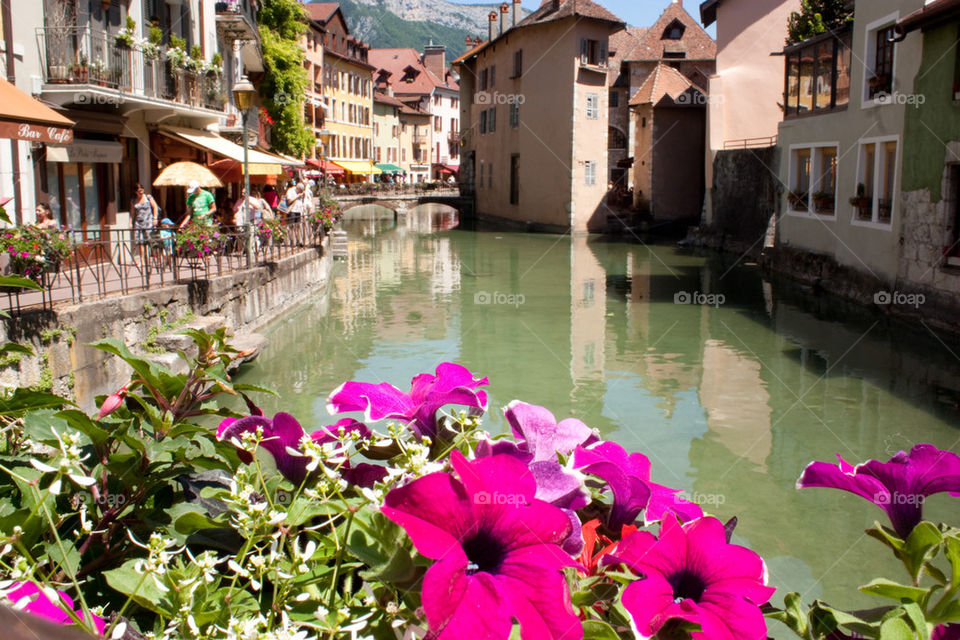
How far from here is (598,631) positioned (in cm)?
101

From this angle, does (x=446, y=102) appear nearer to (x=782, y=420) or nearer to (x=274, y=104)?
(x=274, y=104)

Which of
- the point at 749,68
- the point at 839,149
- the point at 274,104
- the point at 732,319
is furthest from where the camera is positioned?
the point at 274,104

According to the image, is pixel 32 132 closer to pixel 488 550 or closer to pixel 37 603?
pixel 37 603

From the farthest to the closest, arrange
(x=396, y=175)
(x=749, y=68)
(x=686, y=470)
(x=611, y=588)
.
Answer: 1. (x=396, y=175)
2. (x=749, y=68)
3. (x=686, y=470)
4. (x=611, y=588)

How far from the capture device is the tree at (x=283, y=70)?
35281 millimetres

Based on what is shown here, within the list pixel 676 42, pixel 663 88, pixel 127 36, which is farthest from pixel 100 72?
pixel 676 42

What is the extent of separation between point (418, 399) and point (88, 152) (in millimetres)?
17505

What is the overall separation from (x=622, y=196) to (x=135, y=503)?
147 ft

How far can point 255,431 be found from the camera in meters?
1.44

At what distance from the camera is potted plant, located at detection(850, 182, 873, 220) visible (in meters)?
19.5

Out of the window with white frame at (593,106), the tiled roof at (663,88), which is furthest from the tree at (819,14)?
the window with white frame at (593,106)

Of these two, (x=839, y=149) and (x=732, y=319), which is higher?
(x=839, y=149)

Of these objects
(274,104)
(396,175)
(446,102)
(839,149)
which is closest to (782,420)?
(839,149)

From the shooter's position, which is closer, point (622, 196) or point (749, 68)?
point (749, 68)
